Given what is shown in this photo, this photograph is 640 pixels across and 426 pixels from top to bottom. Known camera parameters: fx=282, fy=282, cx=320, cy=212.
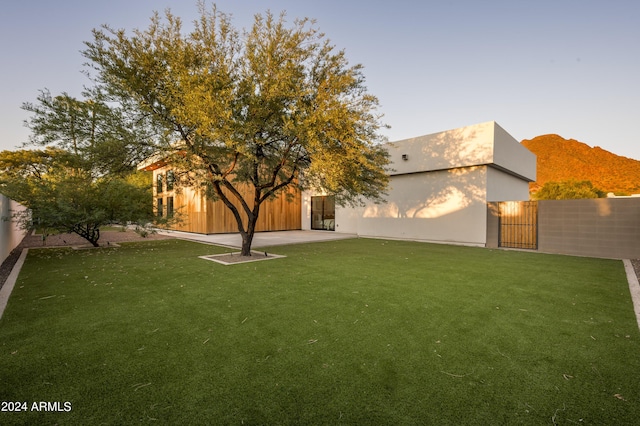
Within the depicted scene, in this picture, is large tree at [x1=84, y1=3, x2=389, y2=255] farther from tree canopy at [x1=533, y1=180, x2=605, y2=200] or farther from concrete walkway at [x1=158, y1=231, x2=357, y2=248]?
tree canopy at [x1=533, y1=180, x2=605, y2=200]

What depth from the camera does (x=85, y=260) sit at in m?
8.00

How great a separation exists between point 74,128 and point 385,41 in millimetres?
11743

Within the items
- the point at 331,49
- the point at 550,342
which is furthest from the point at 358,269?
the point at 331,49

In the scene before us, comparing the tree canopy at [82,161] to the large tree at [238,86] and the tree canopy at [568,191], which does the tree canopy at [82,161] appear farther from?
the tree canopy at [568,191]

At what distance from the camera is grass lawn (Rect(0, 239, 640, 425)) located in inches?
77.0

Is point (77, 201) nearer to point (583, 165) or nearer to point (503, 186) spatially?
point (503, 186)

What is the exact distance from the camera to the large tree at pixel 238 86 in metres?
6.63

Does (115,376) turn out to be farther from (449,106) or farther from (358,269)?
(449,106)

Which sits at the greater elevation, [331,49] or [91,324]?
[331,49]

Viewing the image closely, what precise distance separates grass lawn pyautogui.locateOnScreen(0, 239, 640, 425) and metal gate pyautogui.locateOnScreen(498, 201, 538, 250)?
571 cm

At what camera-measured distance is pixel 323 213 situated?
19.0 metres

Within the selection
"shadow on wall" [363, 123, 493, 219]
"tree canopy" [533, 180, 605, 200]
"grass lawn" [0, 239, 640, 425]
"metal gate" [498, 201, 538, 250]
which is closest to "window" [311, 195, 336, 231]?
"shadow on wall" [363, 123, 493, 219]

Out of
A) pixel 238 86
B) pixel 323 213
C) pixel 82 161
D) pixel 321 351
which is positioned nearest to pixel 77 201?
pixel 82 161

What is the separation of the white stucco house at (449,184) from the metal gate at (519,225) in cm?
68
